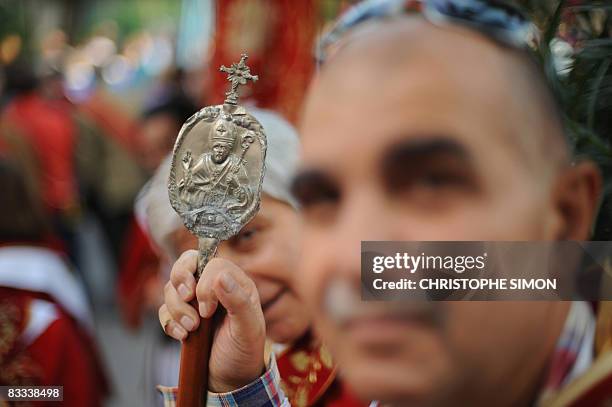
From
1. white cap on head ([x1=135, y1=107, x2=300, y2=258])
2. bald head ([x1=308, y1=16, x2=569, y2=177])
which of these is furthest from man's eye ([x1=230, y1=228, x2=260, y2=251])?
bald head ([x1=308, y1=16, x2=569, y2=177])

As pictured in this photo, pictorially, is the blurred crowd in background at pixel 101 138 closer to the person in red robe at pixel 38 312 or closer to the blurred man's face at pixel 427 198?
the person in red robe at pixel 38 312

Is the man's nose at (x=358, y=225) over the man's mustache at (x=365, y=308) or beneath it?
over

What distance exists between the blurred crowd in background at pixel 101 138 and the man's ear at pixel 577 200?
Answer: 0.09 meters

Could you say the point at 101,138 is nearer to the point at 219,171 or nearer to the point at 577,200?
the point at 219,171

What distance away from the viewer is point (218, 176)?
863 millimetres

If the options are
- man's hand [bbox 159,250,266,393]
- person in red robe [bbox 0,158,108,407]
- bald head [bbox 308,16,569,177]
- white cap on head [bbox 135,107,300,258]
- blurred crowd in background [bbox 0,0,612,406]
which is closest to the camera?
bald head [bbox 308,16,569,177]

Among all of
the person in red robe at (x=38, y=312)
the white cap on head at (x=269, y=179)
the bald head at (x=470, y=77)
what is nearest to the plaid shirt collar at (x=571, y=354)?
the bald head at (x=470, y=77)

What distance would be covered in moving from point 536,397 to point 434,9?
0.33 m

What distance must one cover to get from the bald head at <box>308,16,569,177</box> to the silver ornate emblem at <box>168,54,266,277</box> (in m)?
0.16

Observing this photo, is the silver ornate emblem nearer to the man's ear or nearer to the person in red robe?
the man's ear

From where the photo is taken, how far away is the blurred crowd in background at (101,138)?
1799 millimetres

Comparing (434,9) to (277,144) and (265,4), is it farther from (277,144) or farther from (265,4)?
(265,4)

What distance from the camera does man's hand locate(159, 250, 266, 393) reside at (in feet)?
2.78

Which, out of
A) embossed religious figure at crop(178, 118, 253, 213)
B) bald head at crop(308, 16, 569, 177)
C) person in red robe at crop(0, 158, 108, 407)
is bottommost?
person in red robe at crop(0, 158, 108, 407)
